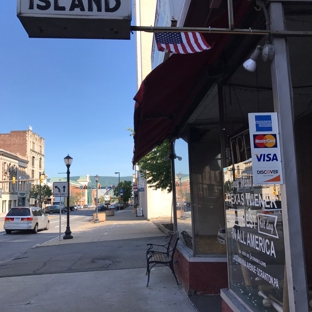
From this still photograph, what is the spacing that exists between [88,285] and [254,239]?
434 centimetres

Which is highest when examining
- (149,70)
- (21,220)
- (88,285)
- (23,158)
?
(149,70)

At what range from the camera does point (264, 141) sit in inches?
101

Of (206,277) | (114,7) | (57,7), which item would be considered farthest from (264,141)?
(206,277)

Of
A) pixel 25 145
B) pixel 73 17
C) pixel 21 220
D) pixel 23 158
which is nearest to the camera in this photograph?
pixel 73 17

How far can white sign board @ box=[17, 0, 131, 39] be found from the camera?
277cm

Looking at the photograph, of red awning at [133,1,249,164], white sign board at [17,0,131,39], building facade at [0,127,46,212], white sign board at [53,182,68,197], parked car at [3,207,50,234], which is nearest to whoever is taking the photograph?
white sign board at [17,0,131,39]

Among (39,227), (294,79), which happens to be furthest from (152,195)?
(294,79)

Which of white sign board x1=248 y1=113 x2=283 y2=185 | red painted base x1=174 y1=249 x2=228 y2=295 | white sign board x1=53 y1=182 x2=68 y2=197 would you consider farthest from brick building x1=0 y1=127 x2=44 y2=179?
white sign board x1=248 y1=113 x2=283 y2=185

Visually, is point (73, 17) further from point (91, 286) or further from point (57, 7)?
point (91, 286)

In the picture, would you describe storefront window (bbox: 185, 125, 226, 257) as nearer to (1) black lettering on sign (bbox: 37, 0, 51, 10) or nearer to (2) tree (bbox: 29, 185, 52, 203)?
(1) black lettering on sign (bbox: 37, 0, 51, 10)

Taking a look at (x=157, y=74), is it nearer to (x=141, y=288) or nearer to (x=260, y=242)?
(x=260, y=242)

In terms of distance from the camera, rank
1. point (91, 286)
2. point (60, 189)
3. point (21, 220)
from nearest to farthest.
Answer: point (91, 286) < point (60, 189) < point (21, 220)

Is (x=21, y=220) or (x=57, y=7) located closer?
(x=57, y=7)

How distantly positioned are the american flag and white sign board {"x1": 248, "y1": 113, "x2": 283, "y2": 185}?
780 mm
